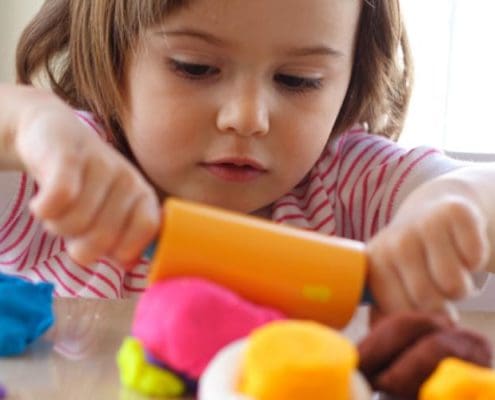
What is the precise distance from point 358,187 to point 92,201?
0.49m

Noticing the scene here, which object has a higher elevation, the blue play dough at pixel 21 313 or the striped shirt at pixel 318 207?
the blue play dough at pixel 21 313

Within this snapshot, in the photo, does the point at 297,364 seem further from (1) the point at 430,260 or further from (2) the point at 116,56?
(2) the point at 116,56

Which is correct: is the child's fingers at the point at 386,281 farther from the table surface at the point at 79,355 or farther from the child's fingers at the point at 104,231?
the child's fingers at the point at 104,231

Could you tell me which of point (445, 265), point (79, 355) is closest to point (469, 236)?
point (445, 265)

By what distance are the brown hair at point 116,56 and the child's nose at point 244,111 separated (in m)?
0.09

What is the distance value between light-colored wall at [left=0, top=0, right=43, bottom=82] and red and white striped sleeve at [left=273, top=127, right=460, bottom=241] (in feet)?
2.51

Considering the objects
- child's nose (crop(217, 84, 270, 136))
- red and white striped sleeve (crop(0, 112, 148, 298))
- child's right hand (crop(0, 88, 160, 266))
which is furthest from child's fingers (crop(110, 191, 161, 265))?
red and white striped sleeve (crop(0, 112, 148, 298))

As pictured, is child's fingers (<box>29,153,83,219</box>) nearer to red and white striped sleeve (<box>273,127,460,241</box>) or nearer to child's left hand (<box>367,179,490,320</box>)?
child's left hand (<box>367,179,490,320</box>)

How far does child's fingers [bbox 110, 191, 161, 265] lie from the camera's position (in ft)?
1.45

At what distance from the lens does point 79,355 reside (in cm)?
49

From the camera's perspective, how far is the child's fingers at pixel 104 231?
451 millimetres

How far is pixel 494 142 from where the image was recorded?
5.47 feet

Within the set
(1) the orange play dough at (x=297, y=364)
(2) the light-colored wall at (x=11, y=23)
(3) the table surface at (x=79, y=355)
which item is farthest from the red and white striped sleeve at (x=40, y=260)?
(2) the light-colored wall at (x=11, y=23)

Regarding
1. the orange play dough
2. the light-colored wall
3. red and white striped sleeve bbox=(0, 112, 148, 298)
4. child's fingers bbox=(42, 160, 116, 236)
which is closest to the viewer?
the orange play dough
